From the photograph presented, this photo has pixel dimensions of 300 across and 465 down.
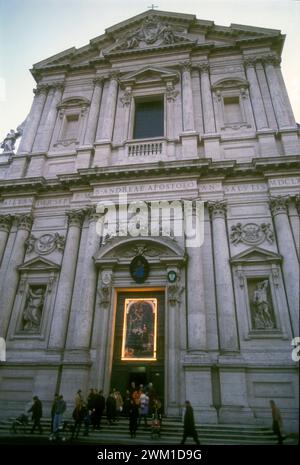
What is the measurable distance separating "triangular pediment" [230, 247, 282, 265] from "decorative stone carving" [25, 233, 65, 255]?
689 cm

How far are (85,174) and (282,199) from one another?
7.90 m

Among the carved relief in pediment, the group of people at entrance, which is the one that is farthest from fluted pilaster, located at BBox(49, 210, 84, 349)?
the carved relief in pediment

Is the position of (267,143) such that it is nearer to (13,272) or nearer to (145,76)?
(145,76)

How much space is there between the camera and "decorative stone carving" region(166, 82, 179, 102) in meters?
17.2

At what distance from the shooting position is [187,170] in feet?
46.1

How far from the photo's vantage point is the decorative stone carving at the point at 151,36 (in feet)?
62.1

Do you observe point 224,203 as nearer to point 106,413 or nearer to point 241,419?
point 241,419

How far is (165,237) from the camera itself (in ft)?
43.3

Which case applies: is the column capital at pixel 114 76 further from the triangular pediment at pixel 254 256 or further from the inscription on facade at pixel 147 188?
the triangular pediment at pixel 254 256

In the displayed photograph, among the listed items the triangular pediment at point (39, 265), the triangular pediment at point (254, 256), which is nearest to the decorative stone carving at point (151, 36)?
the triangular pediment at point (254, 256)

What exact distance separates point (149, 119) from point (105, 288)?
9167 millimetres

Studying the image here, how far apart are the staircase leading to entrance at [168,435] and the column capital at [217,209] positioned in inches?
280
